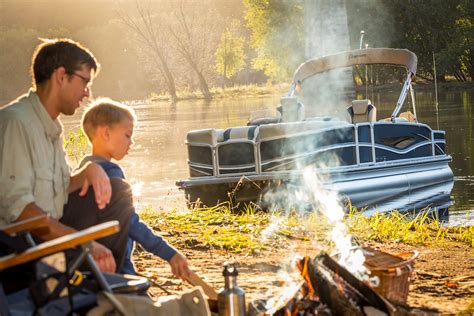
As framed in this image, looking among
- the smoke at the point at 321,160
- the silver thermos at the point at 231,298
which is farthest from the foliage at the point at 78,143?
the silver thermos at the point at 231,298

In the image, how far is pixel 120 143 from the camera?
4.92m

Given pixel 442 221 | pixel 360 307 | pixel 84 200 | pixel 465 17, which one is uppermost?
pixel 465 17

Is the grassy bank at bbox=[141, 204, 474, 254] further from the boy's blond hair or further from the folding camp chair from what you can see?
the folding camp chair

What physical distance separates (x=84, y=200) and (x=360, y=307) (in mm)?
1468

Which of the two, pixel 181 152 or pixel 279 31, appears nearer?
pixel 181 152

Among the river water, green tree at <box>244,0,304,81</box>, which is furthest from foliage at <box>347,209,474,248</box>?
green tree at <box>244,0,304,81</box>

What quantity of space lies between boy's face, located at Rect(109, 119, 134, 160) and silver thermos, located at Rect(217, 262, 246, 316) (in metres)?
0.84

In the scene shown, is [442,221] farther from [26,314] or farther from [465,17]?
[465,17]

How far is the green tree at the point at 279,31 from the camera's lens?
5034 cm

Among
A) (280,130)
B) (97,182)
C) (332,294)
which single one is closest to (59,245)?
(97,182)

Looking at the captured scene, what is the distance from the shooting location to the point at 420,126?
52.2 ft

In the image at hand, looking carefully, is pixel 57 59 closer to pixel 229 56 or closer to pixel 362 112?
pixel 362 112

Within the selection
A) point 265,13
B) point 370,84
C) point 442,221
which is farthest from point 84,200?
point 370,84

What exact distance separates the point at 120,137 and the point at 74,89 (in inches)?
18.4
